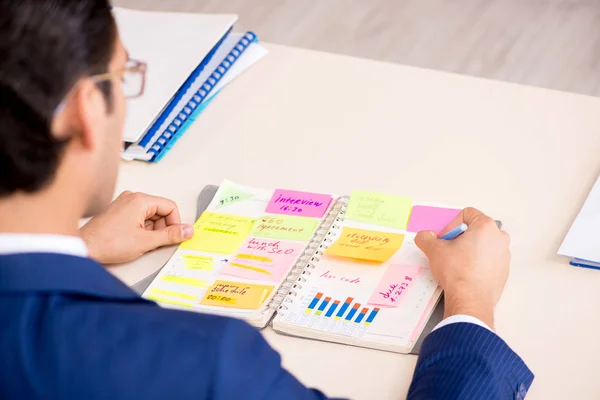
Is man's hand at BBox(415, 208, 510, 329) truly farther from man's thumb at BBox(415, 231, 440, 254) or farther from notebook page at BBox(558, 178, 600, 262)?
notebook page at BBox(558, 178, 600, 262)

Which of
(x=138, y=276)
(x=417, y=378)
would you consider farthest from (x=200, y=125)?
(x=417, y=378)

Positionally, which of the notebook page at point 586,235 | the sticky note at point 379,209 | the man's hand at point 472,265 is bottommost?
the sticky note at point 379,209

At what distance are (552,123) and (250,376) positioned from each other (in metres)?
0.91

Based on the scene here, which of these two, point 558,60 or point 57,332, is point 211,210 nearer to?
point 57,332

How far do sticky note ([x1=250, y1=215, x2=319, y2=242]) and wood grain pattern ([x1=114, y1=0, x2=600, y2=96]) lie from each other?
1.70 m

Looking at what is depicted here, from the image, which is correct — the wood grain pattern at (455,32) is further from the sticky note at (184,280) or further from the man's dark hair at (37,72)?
the man's dark hair at (37,72)

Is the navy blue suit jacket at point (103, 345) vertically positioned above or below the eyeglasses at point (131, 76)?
below

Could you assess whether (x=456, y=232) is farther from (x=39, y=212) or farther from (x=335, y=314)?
(x=39, y=212)

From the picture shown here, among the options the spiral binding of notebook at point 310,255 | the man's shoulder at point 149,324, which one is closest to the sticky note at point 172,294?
the spiral binding of notebook at point 310,255

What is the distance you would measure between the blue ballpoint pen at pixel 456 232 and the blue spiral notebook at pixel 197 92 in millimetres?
561

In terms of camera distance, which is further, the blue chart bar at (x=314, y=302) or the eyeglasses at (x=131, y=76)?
the blue chart bar at (x=314, y=302)

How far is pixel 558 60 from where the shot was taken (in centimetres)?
294

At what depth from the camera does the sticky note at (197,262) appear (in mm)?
1294

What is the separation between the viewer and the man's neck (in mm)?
833
